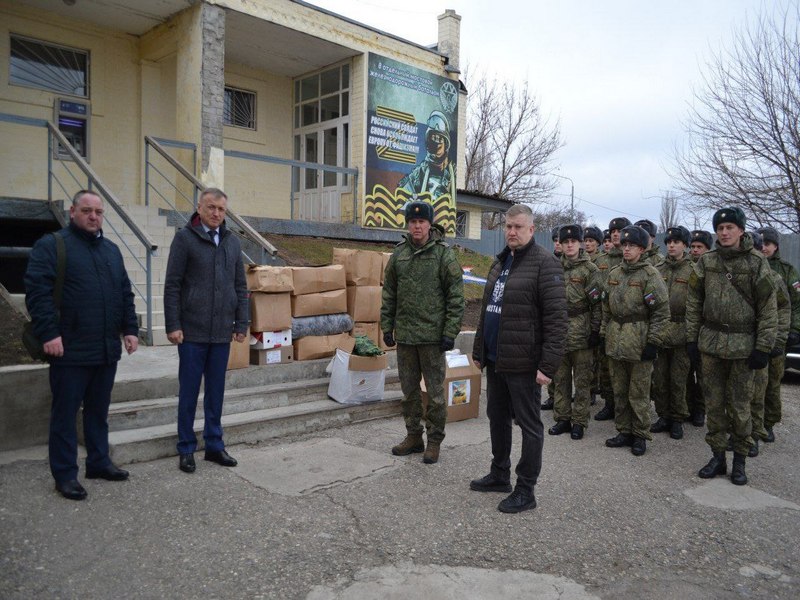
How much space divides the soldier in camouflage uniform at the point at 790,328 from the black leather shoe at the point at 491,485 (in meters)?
3.16

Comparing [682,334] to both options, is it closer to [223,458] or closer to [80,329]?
[223,458]

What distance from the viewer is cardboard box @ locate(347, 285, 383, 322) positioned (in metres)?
6.83

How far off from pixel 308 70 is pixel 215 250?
11896mm

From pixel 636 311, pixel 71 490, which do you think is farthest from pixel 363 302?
pixel 71 490

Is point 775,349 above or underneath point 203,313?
underneath

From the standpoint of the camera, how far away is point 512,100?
31203 mm

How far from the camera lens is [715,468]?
484 centimetres

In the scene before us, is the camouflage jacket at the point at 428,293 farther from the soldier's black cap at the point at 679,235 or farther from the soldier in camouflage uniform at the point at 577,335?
the soldier's black cap at the point at 679,235

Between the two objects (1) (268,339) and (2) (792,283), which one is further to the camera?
(2) (792,283)

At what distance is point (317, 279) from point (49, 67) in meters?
9.08

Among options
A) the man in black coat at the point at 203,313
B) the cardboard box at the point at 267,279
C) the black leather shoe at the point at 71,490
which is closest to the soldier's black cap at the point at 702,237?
the cardboard box at the point at 267,279

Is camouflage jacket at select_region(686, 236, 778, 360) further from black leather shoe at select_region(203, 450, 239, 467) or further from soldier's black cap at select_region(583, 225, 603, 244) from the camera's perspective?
black leather shoe at select_region(203, 450, 239, 467)

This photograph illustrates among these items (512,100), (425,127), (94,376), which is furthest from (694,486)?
(512,100)

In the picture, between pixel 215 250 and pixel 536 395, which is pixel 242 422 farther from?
pixel 536 395
